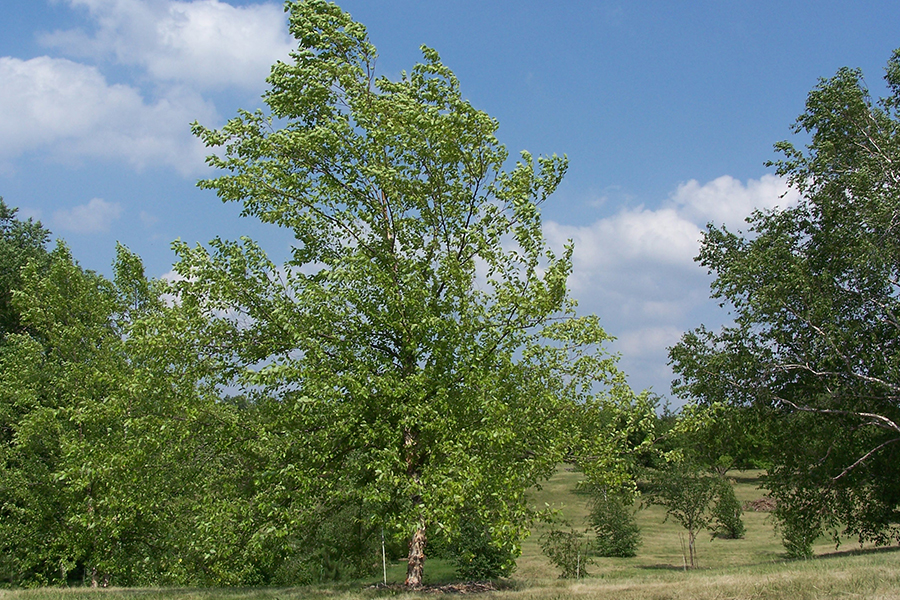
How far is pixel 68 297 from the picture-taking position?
2339 centimetres

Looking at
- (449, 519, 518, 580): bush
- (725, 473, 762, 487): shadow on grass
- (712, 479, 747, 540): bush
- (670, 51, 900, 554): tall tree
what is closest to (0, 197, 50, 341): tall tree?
(449, 519, 518, 580): bush

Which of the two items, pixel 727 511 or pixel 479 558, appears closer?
pixel 479 558

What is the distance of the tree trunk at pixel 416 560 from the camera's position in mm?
14344

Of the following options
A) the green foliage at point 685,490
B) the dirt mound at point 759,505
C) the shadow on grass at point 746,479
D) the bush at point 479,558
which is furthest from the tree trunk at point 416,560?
the shadow on grass at point 746,479

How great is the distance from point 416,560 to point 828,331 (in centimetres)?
1751

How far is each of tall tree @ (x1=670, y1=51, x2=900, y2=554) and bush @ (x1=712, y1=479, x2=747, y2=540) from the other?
34.7ft

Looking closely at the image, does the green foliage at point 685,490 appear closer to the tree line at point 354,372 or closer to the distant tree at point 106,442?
the tree line at point 354,372

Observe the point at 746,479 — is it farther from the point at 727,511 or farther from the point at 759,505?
the point at 727,511

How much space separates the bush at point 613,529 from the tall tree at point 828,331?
11217mm

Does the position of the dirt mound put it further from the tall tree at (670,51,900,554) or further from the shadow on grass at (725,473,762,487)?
the tall tree at (670,51,900,554)

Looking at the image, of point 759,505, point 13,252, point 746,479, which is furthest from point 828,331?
point 746,479

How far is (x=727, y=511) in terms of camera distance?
40656 mm

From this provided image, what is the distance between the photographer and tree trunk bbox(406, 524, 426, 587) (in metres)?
14.3

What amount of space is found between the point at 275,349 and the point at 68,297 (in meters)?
14.1
